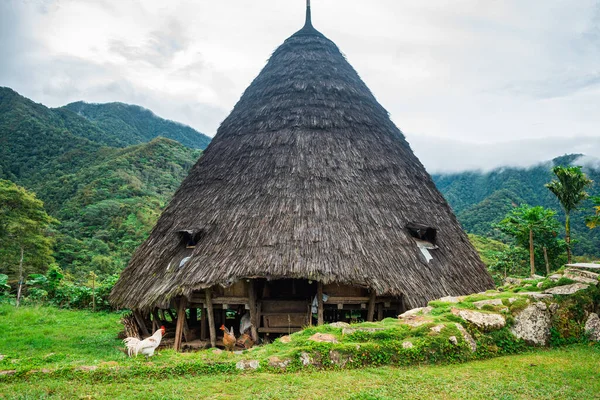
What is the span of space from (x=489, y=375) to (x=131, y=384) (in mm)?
4548

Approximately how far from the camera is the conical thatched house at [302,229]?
8.47m

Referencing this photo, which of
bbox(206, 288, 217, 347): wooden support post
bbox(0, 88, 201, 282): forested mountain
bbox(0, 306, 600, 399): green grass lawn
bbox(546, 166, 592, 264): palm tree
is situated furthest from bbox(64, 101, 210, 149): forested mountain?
bbox(0, 306, 600, 399): green grass lawn

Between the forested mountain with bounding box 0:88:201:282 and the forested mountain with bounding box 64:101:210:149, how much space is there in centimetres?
626

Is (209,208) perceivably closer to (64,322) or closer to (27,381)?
(27,381)

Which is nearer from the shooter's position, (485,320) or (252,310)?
(485,320)

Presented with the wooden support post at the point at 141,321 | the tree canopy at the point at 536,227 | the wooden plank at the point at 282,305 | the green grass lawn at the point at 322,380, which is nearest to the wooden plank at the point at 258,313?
the wooden plank at the point at 282,305

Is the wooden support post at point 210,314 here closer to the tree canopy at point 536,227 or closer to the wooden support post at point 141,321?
the wooden support post at point 141,321

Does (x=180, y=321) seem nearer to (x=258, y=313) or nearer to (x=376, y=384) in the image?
(x=258, y=313)

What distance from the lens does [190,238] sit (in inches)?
392

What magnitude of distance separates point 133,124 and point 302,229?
5980 centimetres

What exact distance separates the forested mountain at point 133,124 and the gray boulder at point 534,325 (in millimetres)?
54543

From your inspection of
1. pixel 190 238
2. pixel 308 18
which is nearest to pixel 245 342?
pixel 190 238

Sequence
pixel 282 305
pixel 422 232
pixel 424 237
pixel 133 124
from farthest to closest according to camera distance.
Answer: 1. pixel 133 124
2. pixel 424 237
3. pixel 422 232
4. pixel 282 305

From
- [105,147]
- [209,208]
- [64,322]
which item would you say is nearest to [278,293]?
[209,208]
